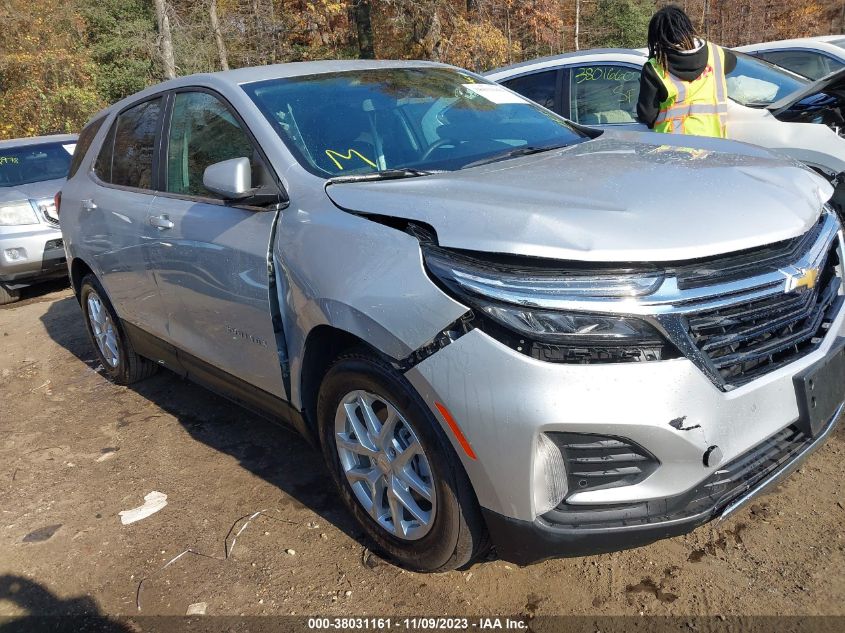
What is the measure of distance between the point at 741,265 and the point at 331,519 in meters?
1.92

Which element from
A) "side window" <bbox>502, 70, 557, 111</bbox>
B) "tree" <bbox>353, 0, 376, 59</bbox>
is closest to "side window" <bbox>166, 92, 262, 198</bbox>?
"side window" <bbox>502, 70, 557, 111</bbox>

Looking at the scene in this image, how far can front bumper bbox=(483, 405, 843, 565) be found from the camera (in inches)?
82.4

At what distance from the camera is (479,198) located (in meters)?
2.36

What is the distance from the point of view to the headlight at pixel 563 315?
1997mm

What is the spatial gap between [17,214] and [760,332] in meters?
7.72

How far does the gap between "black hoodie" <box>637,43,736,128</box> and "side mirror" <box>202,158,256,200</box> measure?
2.88 meters

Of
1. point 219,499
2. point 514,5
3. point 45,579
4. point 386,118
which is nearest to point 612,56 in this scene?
point 386,118

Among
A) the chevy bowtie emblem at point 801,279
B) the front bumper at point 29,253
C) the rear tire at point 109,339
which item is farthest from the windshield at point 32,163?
the chevy bowtie emblem at point 801,279

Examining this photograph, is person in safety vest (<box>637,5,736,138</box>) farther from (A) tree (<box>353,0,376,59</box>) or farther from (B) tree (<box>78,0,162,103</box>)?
(B) tree (<box>78,0,162,103</box>)

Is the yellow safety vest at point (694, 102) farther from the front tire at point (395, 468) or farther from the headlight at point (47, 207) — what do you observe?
the headlight at point (47, 207)

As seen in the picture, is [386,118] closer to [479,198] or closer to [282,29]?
[479,198]

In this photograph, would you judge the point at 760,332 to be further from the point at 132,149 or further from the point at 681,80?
the point at 132,149

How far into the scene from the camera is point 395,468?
2.55 metres

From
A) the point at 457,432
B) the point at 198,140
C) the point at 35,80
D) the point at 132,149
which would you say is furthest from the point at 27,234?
the point at 35,80
